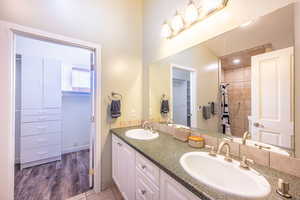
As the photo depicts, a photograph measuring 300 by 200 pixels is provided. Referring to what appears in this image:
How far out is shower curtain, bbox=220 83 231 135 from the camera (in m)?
1.13

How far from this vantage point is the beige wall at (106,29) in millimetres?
1386

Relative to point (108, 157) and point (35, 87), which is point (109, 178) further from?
point (35, 87)

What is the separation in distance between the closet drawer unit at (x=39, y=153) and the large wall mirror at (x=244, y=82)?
2497mm

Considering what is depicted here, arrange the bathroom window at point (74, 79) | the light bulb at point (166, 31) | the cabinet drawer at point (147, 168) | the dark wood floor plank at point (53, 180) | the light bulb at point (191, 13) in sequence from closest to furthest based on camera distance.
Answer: the cabinet drawer at point (147, 168) → the light bulb at point (191, 13) → the light bulb at point (166, 31) → the dark wood floor plank at point (53, 180) → the bathroom window at point (74, 79)

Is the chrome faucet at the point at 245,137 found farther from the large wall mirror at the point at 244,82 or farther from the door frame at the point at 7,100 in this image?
the door frame at the point at 7,100

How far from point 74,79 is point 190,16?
2.71 metres

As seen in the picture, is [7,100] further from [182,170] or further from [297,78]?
[297,78]

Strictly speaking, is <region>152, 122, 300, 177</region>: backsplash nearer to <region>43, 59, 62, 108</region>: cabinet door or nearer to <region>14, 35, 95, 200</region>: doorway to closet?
<region>14, 35, 95, 200</region>: doorway to closet

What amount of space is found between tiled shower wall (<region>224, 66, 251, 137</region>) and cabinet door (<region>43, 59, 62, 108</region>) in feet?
9.48

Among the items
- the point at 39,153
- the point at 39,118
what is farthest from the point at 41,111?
the point at 39,153

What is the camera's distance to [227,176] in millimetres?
831

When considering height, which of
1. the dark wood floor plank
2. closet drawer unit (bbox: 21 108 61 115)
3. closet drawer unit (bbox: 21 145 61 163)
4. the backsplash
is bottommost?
the dark wood floor plank

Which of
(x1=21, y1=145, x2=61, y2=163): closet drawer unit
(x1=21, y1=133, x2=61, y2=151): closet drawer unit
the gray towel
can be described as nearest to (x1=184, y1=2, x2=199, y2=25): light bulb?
the gray towel

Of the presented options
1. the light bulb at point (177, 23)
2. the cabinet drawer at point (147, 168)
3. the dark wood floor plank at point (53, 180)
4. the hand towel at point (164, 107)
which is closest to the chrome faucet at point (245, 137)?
the cabinet drawer at point (147, 168)
